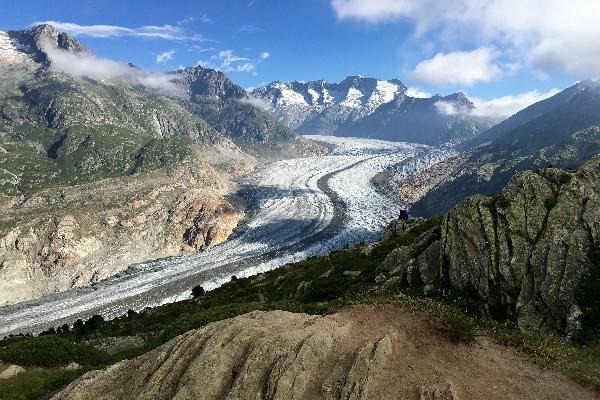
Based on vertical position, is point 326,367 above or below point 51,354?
below

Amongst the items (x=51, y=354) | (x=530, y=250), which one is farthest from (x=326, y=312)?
(x=51, y=354)

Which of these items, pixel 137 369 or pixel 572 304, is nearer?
pixel 137 369

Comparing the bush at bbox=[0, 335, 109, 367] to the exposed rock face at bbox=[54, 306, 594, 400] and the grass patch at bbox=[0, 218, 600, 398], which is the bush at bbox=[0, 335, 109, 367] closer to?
the grass patch at bbox=[0, 218, 600, 398]

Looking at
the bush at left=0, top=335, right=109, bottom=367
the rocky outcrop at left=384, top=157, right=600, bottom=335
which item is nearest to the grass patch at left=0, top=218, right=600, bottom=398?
the bush at left=0, top=335, right=109, bottom=367

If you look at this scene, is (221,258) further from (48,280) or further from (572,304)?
(572,304)

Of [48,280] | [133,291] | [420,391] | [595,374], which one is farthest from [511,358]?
[48,280]

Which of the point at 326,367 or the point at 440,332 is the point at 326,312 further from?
the point at 326,367
